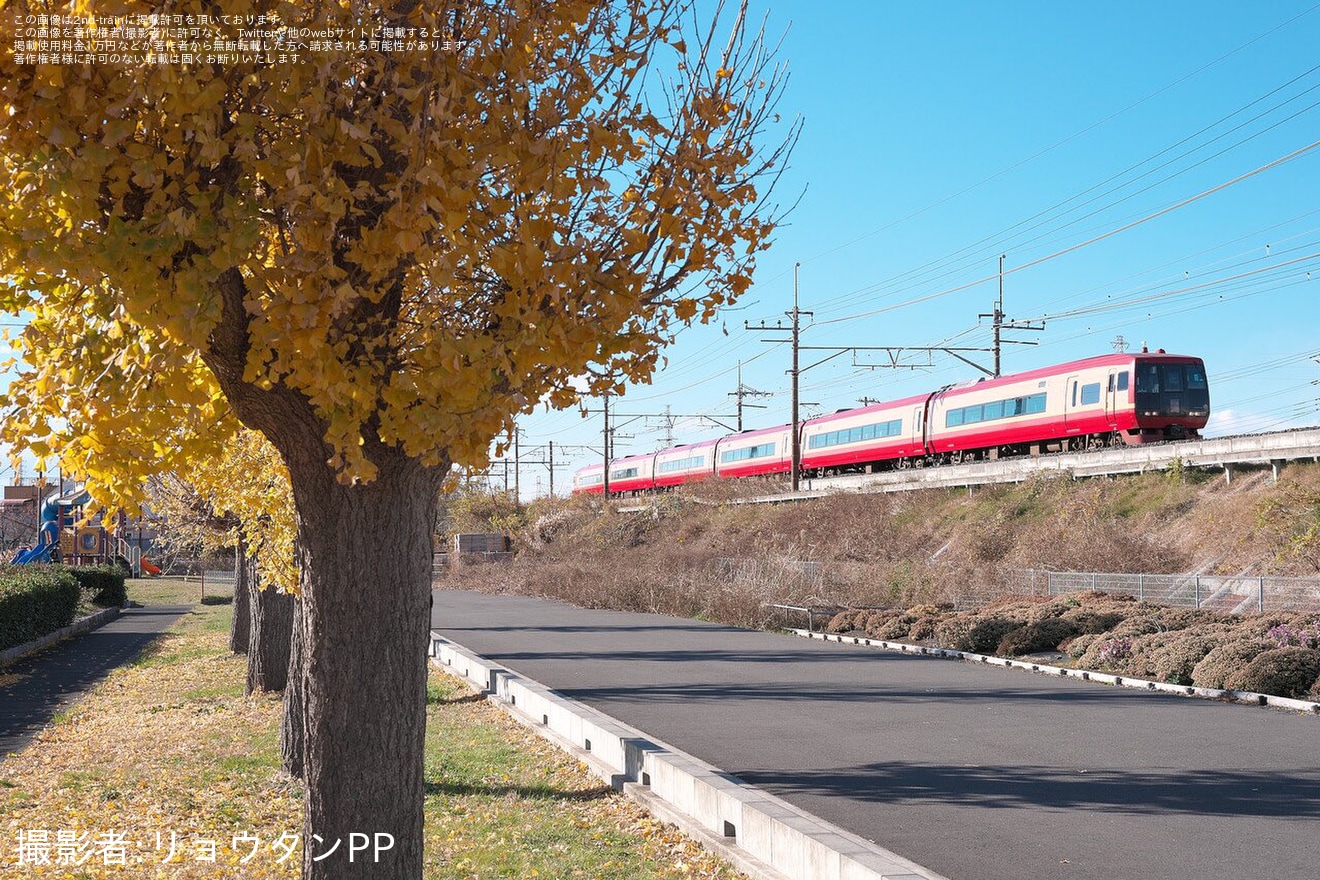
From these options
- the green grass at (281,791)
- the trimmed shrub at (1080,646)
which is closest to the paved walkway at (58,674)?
the green grass at (281,791)

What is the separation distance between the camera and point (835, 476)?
4100 centimetres

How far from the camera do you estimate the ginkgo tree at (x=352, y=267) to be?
3.82 m

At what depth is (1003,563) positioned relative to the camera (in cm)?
2639

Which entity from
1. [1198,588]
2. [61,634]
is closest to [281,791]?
[1198,588]

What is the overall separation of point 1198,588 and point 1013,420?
14636 millimetres

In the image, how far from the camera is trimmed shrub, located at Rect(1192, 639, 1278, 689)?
1294 cm

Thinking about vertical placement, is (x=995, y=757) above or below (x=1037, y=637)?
below

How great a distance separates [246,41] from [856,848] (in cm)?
461

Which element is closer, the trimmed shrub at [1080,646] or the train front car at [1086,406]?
the trimmed shrub at [1080,646]

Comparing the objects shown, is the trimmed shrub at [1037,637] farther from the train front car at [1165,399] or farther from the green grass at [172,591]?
the green grass at [172,591]

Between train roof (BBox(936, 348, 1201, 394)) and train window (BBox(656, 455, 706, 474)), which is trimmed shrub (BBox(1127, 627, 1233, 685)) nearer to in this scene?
train roof (BBox(936, 348, 1201, 394))

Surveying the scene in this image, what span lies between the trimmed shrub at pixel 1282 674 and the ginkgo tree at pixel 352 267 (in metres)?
10.1

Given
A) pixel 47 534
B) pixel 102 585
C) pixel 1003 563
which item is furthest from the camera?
pixel 47 534

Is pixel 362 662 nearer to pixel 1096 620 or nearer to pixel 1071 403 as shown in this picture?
pixel 1096 620
